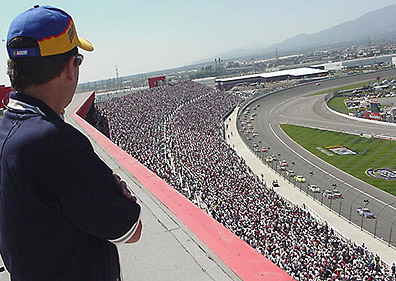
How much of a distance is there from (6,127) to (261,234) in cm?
1224

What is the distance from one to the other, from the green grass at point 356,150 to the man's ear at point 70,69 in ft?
74.7

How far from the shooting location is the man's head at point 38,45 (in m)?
1.30

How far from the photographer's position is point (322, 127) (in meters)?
42.6

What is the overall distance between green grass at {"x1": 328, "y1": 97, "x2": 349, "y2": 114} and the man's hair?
52491mm

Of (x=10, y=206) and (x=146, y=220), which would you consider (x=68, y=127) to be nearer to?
(x=10, y=206)

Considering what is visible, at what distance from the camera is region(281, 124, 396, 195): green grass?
25.0m

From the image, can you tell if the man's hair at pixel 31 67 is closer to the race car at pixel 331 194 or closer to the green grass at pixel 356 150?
the race car at pixel 331 194

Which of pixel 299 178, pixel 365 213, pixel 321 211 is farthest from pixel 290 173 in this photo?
pixel 365 213

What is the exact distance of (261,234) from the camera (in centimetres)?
1277

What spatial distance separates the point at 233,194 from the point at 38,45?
53.7 ft

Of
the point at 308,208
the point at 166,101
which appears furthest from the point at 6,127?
the point at 166,101

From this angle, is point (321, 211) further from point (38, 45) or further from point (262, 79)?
point (262, 79)

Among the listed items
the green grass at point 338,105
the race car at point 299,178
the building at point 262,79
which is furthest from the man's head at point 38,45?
the building at point 262,79

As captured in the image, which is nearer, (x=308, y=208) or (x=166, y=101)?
(x=308, y=208)
